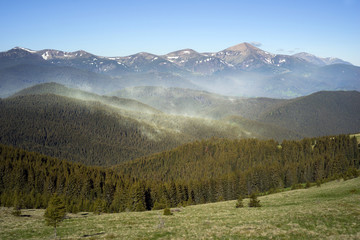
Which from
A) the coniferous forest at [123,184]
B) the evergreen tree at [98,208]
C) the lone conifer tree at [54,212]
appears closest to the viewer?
the lone conifer tree at [54,212]

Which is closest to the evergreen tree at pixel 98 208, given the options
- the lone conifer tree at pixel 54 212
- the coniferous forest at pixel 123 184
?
the coniferous forest at pixel 123 184

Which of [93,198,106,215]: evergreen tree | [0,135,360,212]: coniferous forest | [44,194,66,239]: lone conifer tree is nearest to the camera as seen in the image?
[44,194,66,239]: lone conifer tree

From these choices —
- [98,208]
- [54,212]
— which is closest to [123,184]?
[98,208]

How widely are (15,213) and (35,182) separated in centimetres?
7022

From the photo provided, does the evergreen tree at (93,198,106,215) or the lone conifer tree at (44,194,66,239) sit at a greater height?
the lone conifer tree at (44,194,66,239)

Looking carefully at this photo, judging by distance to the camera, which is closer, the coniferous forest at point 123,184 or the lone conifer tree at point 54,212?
the lone conifer tree at point 54,212

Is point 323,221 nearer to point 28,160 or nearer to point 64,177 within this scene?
point 64,177

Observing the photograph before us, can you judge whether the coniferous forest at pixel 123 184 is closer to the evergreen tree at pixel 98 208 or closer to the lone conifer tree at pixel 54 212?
the evergreen tree at pixel 98 208

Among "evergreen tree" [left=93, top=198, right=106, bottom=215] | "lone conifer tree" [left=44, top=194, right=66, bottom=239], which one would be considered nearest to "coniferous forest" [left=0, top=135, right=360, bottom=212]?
"evergreen tree" [left=93, top=198, right=106, bottom=215]

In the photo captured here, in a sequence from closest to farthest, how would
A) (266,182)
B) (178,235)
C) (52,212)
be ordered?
(178,235) < (52,212) < (266,182)

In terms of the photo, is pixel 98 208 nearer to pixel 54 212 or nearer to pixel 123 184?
pixel 123 184

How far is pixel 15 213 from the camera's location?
61469 millimetres

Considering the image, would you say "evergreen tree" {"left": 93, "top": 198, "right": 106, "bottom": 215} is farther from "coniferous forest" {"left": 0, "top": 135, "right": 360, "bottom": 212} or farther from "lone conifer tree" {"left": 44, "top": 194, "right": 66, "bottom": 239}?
"lone conifer tree" {"left": 44, "top": 194, "right": 66, "bottom": 239}

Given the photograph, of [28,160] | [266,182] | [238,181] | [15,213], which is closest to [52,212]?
[15,213]
